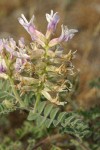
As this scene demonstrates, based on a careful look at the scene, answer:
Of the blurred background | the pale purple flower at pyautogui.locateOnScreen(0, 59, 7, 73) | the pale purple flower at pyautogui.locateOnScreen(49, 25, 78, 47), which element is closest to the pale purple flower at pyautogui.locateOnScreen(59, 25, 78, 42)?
the pale purple flower at pyautogui.locateOnScreen(49, 25, 78, 47)

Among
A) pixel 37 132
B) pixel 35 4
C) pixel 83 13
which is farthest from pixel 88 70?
pixel 35 4

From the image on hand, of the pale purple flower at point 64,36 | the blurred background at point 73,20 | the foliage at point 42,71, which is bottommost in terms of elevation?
the foliage at point 42,71

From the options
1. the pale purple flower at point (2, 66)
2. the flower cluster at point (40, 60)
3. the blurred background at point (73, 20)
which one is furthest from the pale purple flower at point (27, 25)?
the blurred background at point (73, 20)

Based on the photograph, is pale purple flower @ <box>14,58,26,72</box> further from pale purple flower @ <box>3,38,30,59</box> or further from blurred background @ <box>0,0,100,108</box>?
blurred background @ <box>0,0,100,108</box>

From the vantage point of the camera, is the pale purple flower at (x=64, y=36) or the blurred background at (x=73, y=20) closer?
the pale purple flower at (x=64, y=36)

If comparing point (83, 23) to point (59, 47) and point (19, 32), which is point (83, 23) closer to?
point (19, 32)

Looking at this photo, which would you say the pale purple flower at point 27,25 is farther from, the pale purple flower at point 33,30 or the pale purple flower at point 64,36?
the pale purple flower at point 64,36

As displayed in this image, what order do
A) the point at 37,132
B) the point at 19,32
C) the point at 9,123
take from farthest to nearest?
the point at 19,32 → the point at 9,123 → the point at 37,132

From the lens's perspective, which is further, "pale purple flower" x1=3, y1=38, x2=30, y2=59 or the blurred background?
the blurred background
